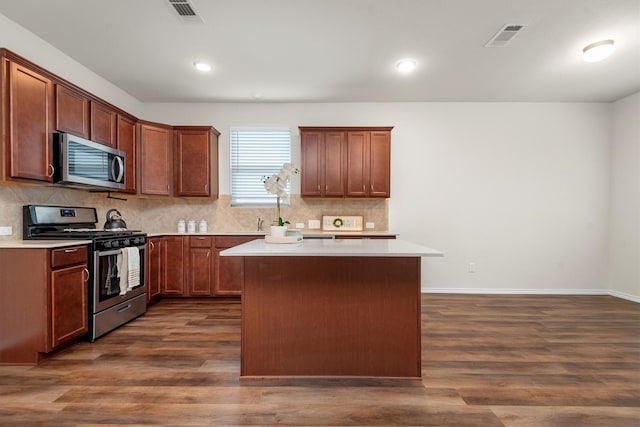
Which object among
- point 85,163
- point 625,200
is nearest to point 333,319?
point 85,163

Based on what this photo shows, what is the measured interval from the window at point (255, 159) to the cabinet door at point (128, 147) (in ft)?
4.26

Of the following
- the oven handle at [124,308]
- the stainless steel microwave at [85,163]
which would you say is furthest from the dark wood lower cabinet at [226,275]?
the stainless steel microwave at [85,163]

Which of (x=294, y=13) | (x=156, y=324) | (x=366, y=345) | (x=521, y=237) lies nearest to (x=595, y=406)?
(x=366, y=345)

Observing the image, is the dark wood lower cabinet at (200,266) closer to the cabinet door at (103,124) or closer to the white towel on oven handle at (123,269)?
the white towel on oven handle at (123,269)

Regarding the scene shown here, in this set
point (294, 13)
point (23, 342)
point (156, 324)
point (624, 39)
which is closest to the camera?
point (23, 342)

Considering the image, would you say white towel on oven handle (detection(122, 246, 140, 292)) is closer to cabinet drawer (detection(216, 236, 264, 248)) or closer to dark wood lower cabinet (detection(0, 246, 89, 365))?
dark wood lower cabinet (detection(0, 246, 89, 365))

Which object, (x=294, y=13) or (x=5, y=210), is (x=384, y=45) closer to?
(x=294, y=13)

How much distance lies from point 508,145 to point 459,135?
2.40ft

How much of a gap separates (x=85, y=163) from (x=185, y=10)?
1.73 meters

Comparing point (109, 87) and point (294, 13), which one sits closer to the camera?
point (294, 13)

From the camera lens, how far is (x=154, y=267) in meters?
3.94

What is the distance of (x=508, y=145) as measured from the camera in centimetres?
460

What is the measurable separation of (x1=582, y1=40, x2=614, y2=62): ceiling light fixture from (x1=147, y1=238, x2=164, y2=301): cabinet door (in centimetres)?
517

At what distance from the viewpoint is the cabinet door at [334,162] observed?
430 centimetres
